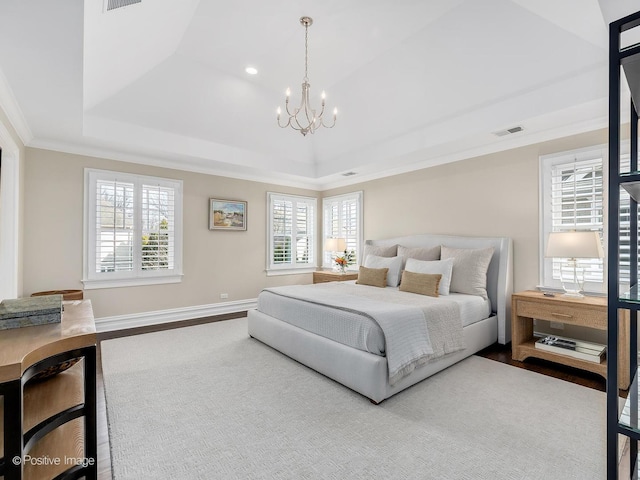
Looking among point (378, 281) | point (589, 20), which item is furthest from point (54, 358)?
point (589, 20)

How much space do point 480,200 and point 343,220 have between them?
2740 millimetres

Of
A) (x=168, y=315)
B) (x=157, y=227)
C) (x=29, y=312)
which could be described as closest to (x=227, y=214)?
(x=157, y=227)

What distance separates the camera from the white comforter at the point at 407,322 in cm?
252

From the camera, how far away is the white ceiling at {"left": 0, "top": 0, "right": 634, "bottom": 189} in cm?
242

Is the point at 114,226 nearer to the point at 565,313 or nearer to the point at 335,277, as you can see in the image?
the point at 335,277

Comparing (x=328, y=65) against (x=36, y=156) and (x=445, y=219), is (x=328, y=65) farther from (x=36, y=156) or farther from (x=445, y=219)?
(x=36, y=156)

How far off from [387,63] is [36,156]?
4472 millimetres

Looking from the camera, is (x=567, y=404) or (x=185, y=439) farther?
(x=567, y=404)

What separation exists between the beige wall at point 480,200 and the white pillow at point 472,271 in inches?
16.6

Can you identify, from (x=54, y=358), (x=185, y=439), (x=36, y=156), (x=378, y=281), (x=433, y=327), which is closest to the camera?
(x=54, y=358)

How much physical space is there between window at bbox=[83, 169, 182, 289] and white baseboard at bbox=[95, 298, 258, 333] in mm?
472

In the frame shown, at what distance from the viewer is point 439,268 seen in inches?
155

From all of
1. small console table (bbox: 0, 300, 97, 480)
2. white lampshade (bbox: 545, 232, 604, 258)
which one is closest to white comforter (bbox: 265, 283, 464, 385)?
white lampshade (bbox: 545, 232, 604, 258)

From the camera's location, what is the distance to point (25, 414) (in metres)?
1.71
